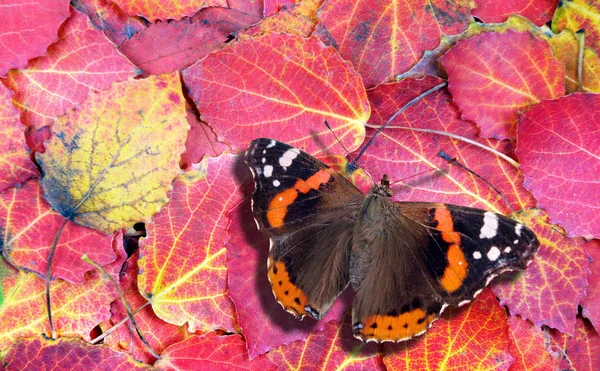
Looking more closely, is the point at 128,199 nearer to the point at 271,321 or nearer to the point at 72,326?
the point at 72,326

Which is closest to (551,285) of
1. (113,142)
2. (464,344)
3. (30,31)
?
(464,344)

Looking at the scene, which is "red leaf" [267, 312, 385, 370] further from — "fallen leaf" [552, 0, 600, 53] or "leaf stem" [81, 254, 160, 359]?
"fallen leaf" [552, 0, 600, 53]

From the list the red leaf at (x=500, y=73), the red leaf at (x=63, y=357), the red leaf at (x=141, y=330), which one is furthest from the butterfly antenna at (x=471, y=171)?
the red leaf at (x=63, y=357)

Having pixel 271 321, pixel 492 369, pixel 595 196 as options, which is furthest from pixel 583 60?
pixel 271 321

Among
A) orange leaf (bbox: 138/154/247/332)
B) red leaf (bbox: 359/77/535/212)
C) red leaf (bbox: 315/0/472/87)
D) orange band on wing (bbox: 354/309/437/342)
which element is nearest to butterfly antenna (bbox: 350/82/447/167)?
red leaf (bbox: 359/77/535/212)

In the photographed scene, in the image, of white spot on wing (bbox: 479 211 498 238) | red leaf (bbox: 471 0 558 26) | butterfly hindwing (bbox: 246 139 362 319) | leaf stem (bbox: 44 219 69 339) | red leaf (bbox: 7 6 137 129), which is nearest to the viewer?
white spot on wing (bbox: 479 211 498 238)

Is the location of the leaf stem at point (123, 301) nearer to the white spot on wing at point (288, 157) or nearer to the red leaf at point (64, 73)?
the red leaf at point (64, 73)
